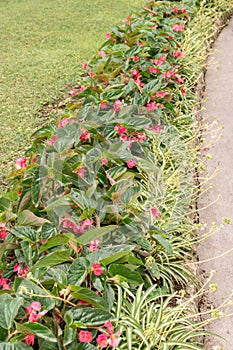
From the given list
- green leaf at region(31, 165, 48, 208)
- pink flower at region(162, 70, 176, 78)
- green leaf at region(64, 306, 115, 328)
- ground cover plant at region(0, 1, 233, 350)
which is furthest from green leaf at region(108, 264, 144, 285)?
pink flower at region(162, 70, 176, 78)

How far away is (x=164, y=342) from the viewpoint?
72.0 inches

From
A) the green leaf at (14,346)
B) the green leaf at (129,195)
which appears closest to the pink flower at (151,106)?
the green leaf at (129,195)

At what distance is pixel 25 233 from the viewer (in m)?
1.97

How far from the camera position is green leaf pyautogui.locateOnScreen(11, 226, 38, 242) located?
6.39 ft

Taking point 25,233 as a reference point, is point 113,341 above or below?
below

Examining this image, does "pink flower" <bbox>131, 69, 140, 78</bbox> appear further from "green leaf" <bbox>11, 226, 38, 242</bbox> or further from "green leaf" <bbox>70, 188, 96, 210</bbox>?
"green leaf" <bbox>11, 226, 38, 242</bbox>

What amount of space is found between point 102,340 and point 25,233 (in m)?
0.57

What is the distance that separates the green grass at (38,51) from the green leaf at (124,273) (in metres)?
1.88

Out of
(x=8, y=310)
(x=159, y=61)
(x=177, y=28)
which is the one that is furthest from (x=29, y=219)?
(x=177, y=28)

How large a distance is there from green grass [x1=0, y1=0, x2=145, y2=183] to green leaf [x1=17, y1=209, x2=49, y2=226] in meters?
1.57

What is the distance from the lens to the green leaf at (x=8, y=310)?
4.98 feet

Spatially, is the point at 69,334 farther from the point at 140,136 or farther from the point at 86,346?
the point at 140,136

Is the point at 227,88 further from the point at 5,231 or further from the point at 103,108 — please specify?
the point at 5,231

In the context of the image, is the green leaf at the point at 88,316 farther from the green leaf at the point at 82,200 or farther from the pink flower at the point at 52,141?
the pink flower at the point at 52,141
